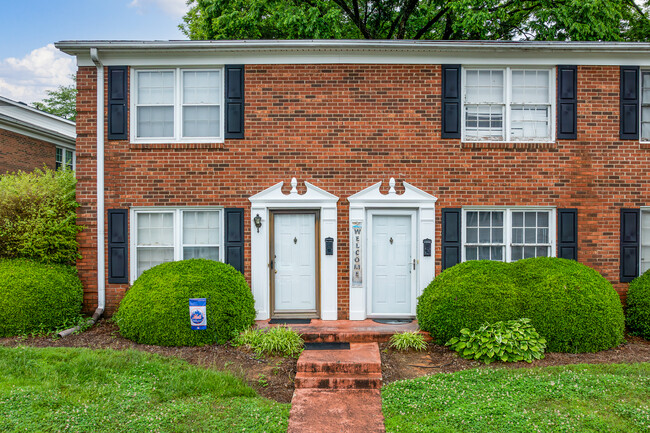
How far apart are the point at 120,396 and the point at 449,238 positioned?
584 centimetres

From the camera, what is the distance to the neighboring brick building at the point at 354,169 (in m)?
7.80

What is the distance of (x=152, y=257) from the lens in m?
8.01

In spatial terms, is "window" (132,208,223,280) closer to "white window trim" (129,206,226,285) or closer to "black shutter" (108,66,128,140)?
"white window trim" (129,206,226,285)

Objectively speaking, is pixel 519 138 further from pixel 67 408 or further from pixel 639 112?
pixel 67 408

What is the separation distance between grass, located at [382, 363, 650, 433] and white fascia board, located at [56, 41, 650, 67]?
550 centimetres

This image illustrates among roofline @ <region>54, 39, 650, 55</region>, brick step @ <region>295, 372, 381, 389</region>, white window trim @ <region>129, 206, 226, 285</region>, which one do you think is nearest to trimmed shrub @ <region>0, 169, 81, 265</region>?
white window trim @ <region>129, 206, 226, 285</region>

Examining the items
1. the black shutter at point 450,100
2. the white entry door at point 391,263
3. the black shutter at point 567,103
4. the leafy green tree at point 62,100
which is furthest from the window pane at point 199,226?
the leafy green tree at point 62,100

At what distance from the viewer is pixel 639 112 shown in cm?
795

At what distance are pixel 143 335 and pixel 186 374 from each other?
162cm

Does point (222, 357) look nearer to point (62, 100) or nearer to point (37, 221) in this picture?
point (37, 221)

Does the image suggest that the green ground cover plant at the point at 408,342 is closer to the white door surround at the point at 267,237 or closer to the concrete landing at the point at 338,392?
the concrete landing at the point at 338,392

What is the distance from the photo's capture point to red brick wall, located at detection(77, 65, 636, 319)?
7.83m

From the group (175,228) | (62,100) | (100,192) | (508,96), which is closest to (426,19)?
(508,96)

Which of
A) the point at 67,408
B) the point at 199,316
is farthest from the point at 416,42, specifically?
the point at 67,408
